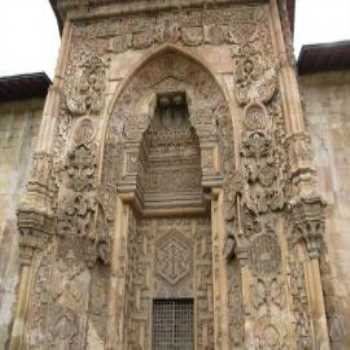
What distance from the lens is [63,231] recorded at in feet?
23.3

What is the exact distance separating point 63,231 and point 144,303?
1.99 meters

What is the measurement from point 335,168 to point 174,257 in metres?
3.63

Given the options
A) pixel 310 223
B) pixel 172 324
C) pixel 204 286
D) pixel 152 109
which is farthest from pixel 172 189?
pixel 310 223

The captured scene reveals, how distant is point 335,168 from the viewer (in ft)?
26.8

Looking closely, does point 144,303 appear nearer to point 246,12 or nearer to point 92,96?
point 92,96

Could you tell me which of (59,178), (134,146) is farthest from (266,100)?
(59,178)

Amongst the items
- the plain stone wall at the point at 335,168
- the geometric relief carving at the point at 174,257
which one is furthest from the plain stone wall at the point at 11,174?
the plain stone wall at the point at 335,168

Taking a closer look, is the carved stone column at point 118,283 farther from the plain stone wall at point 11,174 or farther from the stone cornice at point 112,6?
the stone cornice at point 112,6

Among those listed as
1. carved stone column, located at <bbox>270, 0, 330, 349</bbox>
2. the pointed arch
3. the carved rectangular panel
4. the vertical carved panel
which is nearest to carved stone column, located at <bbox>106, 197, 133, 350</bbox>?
the pointed arch

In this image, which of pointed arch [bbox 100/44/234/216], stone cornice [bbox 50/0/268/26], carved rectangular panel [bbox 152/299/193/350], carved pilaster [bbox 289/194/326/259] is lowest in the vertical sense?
carved rectangular panel [bbox 152/299/193/350]

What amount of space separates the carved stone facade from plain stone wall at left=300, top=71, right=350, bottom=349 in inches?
50.1

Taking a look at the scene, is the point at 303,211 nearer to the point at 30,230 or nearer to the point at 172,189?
the point at 172,189

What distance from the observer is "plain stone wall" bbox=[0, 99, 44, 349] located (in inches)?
324

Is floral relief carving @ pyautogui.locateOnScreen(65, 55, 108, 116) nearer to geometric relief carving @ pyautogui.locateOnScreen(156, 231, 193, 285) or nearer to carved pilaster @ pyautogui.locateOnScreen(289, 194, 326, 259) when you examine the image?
geometric relief carving @ pyautogui.locateOnScreen(156, 231, 193, 285)
